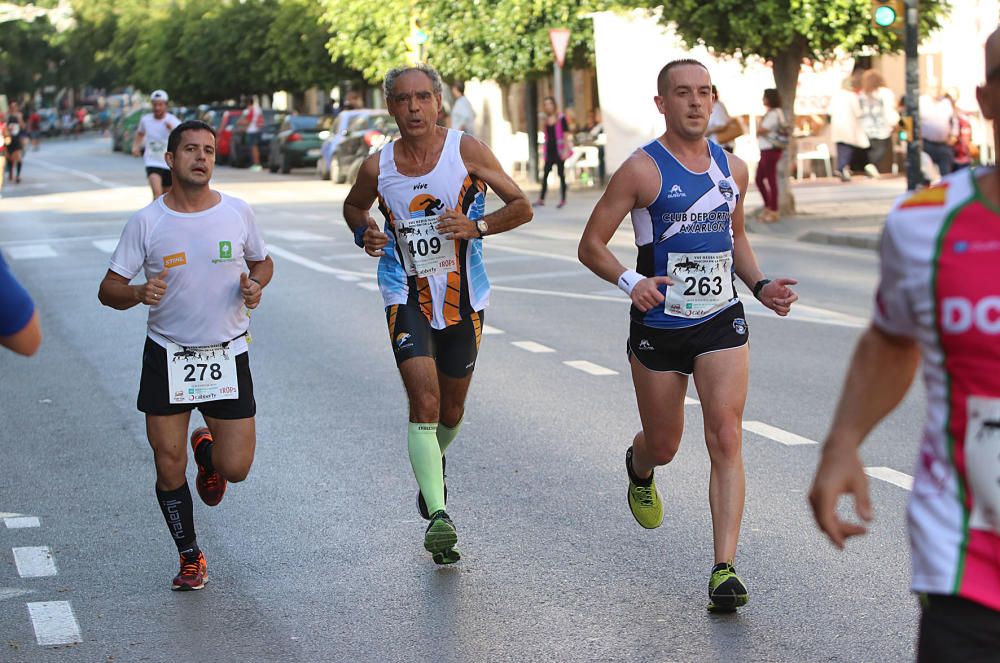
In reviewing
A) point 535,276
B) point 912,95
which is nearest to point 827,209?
point 912,95

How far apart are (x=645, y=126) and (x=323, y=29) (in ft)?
78.2

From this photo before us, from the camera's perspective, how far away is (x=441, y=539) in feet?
20.8

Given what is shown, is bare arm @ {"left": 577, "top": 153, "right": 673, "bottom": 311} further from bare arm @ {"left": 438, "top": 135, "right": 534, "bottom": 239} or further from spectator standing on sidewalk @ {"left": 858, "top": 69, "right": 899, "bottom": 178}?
spectator standing on sidewalk @ {"left": 858, "top": 69, "right": 899, "bottom": 178}

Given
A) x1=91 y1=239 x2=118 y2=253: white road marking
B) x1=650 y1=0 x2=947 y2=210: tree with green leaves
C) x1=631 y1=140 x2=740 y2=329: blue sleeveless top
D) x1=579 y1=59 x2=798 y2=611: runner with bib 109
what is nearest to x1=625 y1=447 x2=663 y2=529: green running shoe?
x1=579 y1=59 x2=798 y2=611: runner with bib 109

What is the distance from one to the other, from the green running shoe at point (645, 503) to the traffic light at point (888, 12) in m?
14.3

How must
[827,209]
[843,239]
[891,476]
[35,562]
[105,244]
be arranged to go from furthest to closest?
[827,209] → [105,244] → [843,239] → [891,476] → [35,562]

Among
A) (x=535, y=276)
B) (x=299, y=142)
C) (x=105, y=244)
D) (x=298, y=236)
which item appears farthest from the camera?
(x=299, y=142)

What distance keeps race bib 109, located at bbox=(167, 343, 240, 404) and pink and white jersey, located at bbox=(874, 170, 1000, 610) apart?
363 cm

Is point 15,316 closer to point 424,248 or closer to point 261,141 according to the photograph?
point 424,248

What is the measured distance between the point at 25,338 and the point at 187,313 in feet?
7.66

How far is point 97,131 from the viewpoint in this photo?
127m

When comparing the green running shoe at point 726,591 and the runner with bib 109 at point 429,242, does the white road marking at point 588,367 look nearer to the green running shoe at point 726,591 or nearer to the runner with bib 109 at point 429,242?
the runner with bib 109 at point 429,242

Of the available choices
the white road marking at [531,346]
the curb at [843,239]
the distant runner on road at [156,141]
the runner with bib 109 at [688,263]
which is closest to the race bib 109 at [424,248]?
the runner with bib 109 at [688,263]

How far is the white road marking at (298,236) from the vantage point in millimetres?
22812
